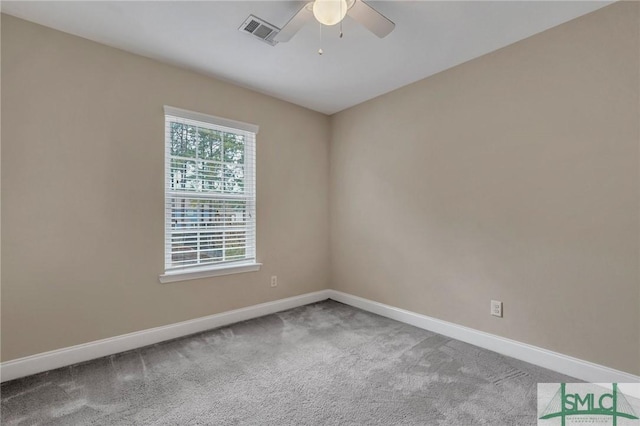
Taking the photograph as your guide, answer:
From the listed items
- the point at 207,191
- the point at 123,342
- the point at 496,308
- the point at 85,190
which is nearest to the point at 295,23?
the point at 207,191

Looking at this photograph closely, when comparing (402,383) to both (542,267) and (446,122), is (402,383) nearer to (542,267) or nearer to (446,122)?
(542,267)

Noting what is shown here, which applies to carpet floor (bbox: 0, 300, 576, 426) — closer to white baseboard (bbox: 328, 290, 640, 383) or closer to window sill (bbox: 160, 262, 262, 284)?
white baseboard (bbox: 328, 290, 640, 383)

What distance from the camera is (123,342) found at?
2465mm

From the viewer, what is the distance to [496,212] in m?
2.48

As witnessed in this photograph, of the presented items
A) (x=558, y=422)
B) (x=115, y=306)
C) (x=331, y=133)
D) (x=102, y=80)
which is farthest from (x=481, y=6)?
(x=115, y=306)

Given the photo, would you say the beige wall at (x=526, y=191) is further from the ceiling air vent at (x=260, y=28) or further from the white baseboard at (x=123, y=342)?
the ceiling air vent at (x=260, y=28)

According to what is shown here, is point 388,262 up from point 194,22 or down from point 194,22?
down

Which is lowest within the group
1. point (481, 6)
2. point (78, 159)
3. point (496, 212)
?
point (496, 212)

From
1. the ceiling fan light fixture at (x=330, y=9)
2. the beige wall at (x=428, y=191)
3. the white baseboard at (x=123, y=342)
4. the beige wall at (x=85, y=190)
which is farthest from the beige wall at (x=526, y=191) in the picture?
the beige wall at (x=85, y=190)

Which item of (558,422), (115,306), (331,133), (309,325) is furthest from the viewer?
(331,133)

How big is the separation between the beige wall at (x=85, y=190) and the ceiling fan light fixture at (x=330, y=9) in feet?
5.67

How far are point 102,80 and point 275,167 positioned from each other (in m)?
1.76

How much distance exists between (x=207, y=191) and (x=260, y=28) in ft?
5.23

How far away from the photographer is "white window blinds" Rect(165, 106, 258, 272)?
2785mm
